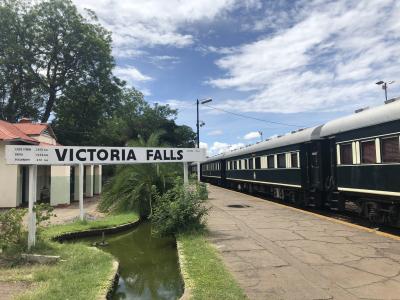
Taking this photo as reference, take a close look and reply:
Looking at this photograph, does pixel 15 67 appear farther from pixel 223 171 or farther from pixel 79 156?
pixel 79 156

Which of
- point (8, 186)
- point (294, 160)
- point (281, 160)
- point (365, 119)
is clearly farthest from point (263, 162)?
point (8, 186)

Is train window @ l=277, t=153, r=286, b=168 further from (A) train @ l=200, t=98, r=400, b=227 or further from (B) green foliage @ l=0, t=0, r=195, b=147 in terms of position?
(B) green foliage @ l=0, t=0, r=195, b=147

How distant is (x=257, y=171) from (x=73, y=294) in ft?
61.0

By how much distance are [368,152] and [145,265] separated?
657cm

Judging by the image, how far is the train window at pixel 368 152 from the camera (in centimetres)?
1084

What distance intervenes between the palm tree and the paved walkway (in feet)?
15.1

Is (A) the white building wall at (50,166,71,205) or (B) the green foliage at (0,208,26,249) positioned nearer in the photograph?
(B) the green foliage at (0,208,26,249)

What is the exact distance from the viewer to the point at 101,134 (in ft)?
132

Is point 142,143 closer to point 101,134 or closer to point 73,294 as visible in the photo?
point 73,294

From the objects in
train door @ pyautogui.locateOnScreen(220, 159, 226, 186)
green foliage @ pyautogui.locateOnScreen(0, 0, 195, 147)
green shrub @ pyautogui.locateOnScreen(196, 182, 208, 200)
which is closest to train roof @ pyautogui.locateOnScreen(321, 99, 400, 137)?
green shrub @ pyautogui.locateOnScreen(196, 182, 208, 200)

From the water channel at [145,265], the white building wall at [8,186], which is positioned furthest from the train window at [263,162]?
the white building wall at [8,186]

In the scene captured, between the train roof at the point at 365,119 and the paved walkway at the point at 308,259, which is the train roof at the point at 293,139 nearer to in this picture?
the train roof at the point at 365,119

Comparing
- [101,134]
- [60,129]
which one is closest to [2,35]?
[60,129]

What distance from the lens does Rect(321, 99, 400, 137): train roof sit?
1002 cm
